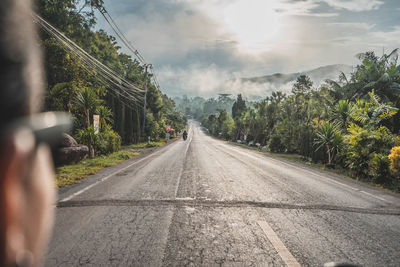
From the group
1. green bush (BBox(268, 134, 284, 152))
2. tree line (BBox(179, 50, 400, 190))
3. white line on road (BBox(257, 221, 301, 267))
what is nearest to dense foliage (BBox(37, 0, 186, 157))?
white line on road (BBox(257, 221, 301, 267))

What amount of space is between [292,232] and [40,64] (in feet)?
11.1

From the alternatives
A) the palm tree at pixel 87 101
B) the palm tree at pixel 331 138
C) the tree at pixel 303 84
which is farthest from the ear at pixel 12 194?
the tree at pixel 303 84

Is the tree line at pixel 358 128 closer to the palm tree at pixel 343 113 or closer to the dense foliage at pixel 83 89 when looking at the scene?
the palm tree at pixel 343 113

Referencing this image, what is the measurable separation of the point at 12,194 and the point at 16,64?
320 mm

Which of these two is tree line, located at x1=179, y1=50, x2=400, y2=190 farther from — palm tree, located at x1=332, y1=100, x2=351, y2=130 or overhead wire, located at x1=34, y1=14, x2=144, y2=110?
overhead wire, located at x1=34, y1=14, x2=144, y2=110

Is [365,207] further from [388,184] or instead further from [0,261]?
[0,261]

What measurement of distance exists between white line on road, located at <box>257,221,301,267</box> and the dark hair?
8.68 feet

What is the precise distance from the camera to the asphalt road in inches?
92.7

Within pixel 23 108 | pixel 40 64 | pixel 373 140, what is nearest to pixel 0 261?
pixel 23 108

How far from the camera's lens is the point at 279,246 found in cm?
260

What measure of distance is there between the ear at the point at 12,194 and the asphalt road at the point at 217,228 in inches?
78.5

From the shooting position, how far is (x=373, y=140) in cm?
909

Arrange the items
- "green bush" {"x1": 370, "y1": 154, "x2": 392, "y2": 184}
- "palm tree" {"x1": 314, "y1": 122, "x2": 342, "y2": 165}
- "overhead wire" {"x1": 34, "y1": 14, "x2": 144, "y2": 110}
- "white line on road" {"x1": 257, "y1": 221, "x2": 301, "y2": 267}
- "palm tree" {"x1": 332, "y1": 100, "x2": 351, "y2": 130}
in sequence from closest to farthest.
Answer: "white line on road" {"x1": 257, "y1": 221, "x2": 301, "y2": 267}, "overhead wire" {"x1": 34, "y1": 14, "x2": 144, "y2": 110}, "green bush" {"x1": 370, "y1": 154, "x2": 392, "y2": 184}, "palm tree" {"x1": 314, "y1": 122, "x2": 342, "y2": 165}, "palm tree" {"x1": 332, "y1": 100, "x2": 351, "y2": 130}

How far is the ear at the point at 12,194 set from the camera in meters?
0.47
